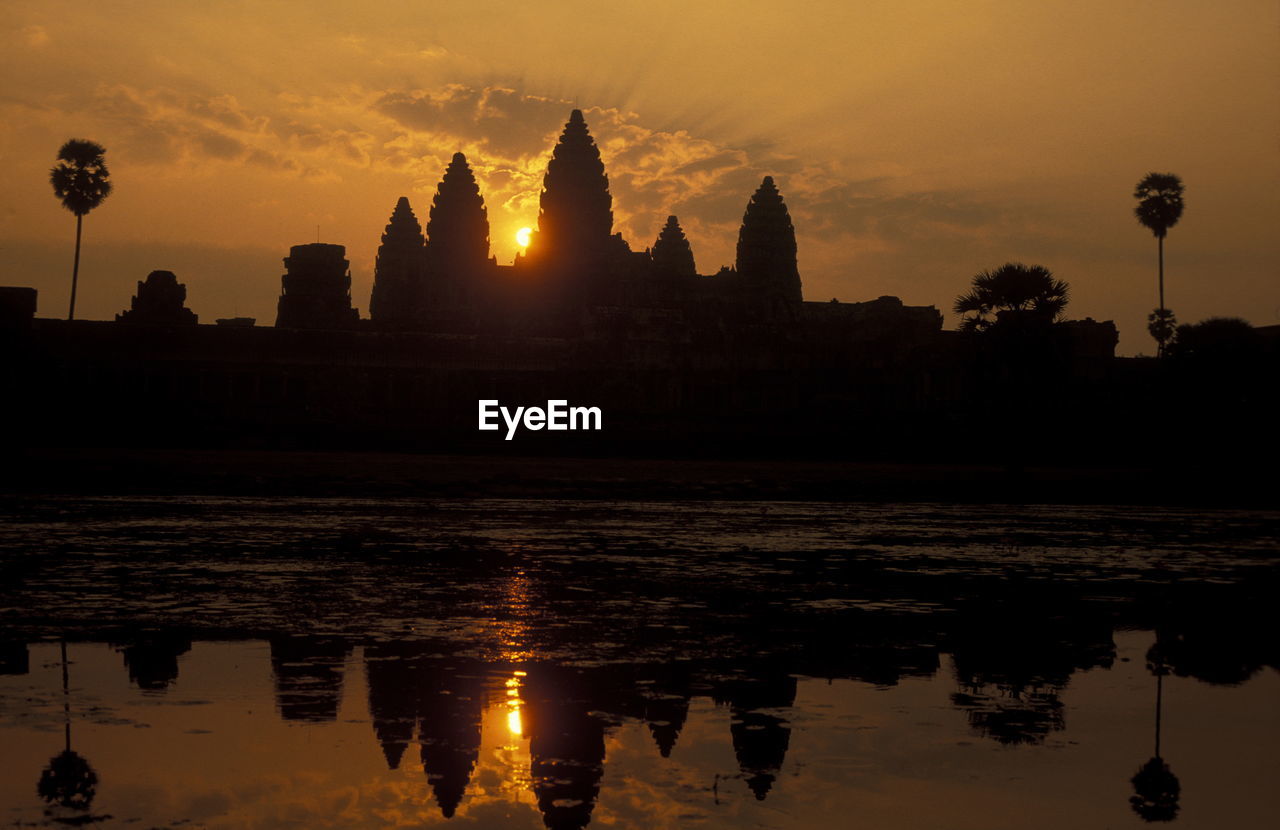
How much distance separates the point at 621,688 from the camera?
8414mm

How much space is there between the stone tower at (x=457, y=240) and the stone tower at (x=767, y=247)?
79.6ft

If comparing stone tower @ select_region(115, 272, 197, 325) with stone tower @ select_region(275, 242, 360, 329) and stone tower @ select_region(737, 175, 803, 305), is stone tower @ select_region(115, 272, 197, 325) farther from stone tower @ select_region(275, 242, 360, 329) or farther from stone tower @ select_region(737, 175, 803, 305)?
stone tower @ select_region(737, 175, 803, 305)

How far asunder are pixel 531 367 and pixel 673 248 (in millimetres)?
57894

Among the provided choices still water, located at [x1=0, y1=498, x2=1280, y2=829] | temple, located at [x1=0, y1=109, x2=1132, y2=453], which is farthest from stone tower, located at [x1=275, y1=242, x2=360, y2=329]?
still water, located at [x1=0, y1=498, x2=1280, y2=829]

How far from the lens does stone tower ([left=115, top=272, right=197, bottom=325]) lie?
78438 mm

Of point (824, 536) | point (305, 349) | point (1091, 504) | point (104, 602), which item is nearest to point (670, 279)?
point (305, 349)

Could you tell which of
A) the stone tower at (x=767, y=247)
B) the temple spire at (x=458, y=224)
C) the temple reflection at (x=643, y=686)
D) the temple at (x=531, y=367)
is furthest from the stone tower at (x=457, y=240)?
the temple reflection at (x=643, y=686)

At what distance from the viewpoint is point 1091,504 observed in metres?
31.3

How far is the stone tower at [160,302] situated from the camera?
78438mm

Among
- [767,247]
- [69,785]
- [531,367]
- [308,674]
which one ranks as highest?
[767,247]

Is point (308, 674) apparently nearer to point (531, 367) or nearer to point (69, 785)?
point (69, 785)

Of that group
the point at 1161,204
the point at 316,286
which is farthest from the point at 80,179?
the point at 1161,204

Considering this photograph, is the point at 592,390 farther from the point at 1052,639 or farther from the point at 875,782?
the point at 875,782

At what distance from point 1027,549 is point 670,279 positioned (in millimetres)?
91421
